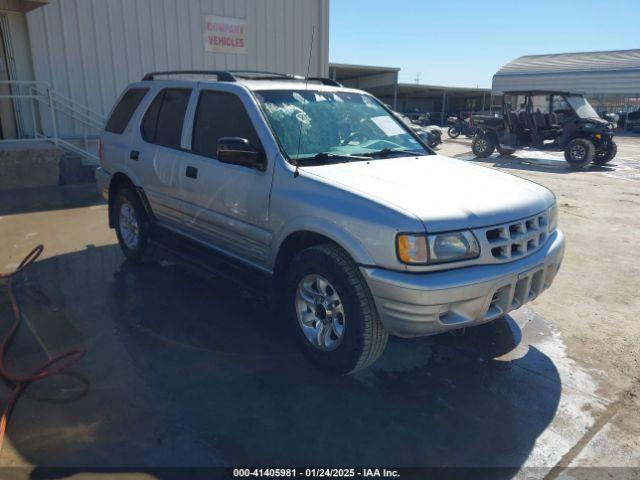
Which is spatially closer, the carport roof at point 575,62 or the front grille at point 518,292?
the front grille at point 518,292

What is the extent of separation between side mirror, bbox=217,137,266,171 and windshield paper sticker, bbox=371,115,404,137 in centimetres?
126

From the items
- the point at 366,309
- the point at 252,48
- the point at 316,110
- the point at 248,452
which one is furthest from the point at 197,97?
the point at 252,48

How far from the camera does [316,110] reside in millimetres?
3992

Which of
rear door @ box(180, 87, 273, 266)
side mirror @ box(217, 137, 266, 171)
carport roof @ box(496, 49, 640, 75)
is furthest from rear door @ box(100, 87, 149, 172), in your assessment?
carport roof @ box(496, 49, 640, 75)

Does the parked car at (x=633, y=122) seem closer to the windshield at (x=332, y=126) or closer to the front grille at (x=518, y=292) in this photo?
the windshield at (x=332, y=126)

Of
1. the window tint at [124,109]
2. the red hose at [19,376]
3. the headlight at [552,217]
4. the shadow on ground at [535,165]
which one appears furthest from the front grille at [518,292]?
the shadow on ground at [535,165]

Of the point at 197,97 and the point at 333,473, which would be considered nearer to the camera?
the point at 333,473

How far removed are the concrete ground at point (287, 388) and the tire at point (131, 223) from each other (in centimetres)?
29

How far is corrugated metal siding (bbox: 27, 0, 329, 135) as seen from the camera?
981 centimetres

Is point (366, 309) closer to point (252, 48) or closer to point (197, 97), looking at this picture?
point (197, 97)

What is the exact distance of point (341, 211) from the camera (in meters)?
3.01

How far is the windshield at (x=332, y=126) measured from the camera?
368cm

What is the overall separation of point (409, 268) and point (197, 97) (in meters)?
2.60

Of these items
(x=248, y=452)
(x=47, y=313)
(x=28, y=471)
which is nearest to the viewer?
(x=28, y=471)
